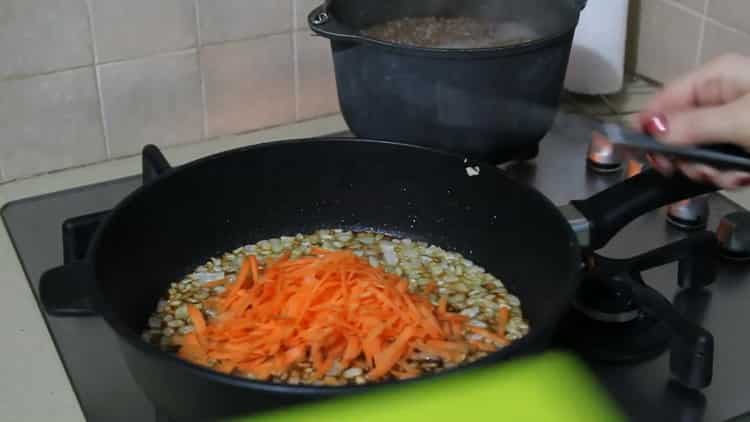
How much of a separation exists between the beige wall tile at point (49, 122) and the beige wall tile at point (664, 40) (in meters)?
0.68

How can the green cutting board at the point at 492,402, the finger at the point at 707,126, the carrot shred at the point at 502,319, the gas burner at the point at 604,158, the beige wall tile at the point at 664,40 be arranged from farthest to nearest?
the beige wall tile at the point at 664,40, the gas burner at the point at 604,158, the carrot shred at the point at 502,319, the finger at the point at 707,126, the green cutting board at the point at 492,402

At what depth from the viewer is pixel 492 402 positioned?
500 mm

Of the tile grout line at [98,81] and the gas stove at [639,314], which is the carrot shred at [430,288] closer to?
the gas stove at [639,314]

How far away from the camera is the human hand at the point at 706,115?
2.48 feet

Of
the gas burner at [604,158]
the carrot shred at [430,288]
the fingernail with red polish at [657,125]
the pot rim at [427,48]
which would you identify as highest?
the pot rim at [427,48]

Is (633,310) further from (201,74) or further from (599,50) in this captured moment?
(201,74)

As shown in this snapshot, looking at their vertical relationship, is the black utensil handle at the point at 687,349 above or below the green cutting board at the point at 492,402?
below

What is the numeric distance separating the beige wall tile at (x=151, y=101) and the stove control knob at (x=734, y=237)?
1.95 ft

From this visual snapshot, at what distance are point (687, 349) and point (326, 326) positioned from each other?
11.2 inches

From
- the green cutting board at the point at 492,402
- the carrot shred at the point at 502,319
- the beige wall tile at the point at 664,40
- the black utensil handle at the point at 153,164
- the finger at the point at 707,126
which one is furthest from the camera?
the beige wall tile at the point at 664,40

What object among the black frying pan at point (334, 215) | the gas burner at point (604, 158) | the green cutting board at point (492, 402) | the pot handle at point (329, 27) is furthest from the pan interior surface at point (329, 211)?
the green cutting board at point (492, 402)

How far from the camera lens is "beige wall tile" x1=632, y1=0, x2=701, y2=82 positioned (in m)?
1.21

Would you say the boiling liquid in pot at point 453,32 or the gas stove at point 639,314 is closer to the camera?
the gas stove at point 639,314

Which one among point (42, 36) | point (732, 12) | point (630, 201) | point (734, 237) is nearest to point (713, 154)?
point (630, 201)
